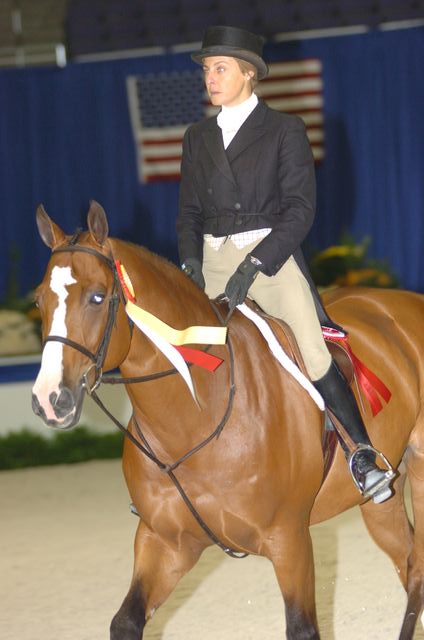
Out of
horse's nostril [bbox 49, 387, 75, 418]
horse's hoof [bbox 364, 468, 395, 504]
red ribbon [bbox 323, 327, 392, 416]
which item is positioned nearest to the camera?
horse's nostril [bbox 49, 387, 75, 418]

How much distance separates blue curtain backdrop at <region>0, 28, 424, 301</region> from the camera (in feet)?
36.2

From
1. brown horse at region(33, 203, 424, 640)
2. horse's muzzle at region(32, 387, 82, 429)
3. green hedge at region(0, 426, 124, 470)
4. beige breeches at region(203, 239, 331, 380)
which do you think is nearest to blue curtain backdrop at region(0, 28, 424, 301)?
green hedge at region(0, 426, 124, 470)

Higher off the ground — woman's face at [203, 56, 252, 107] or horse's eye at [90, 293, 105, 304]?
woman's face at [203, 56, 252, 107]

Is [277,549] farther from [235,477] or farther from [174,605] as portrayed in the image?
[174,605]

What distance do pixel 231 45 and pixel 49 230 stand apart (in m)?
0.91

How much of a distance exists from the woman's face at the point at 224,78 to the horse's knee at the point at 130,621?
1.62m

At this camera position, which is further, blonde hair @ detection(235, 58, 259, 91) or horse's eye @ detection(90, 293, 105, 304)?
blonde hair @ detection(235, 58, 259, 91)

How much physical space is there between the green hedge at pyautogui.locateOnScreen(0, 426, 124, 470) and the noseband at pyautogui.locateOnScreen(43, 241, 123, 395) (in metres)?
5.81

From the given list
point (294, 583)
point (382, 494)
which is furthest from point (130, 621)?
point (382, 494)

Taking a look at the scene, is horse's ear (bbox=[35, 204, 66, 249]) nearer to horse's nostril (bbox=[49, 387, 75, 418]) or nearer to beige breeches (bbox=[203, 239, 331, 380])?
horse's nostril (bbox=[49, 387, 75, 418])

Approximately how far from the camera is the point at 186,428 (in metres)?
3.18

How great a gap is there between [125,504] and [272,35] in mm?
6277

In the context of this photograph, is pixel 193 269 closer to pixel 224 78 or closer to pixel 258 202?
pixel 258 202

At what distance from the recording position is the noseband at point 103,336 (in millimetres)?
2781
